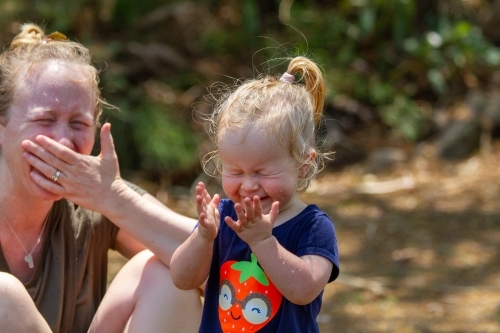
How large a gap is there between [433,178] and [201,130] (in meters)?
1.75

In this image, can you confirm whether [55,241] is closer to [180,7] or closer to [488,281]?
[488,281]

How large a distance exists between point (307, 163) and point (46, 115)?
82cm

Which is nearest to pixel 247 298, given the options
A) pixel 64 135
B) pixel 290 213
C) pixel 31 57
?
pixel 290 213

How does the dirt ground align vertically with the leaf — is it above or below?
below

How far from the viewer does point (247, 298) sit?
2.04 meters

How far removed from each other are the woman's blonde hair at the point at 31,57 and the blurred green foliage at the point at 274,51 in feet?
9.63

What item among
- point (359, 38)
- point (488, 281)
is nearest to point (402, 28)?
point (359, 38)

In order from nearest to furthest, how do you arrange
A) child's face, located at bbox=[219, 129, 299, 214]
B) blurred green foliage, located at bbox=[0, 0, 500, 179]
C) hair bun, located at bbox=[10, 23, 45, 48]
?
child's face, located at bbox=[219, 129, 299, 214] → hair bun, located at bbox=[10, 23, 45, 48] → blurred green foliage, located at bbox=[0, 0, 500, 179]

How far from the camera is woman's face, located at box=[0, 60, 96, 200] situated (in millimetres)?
2348

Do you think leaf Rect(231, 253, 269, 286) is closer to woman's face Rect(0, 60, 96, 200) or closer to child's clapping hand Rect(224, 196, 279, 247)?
child's clapping hand Rect(224, 196, 279, 247)

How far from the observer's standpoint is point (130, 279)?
2.52 m

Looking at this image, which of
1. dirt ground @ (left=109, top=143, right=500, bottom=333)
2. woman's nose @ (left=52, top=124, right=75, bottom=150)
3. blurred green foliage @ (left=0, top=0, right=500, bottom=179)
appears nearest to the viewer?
woman's nose @ (left=52, top=124, right=75, bottom=150)

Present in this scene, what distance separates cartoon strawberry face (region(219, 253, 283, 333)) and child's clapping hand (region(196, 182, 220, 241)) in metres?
0.16

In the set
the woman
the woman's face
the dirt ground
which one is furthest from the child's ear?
the dirt ground
